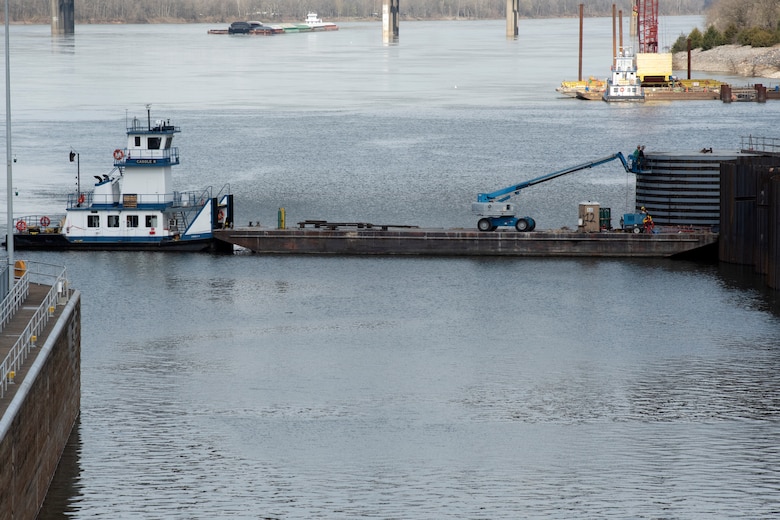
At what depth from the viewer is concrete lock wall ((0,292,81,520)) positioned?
77.3ft

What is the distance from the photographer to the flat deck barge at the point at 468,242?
204 ft

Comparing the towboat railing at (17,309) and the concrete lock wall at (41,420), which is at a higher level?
the towboat railing at (17,309)

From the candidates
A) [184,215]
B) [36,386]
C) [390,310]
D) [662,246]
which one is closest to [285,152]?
[184,215]

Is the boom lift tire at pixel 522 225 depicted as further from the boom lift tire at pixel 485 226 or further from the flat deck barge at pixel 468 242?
the boom lift tire at pixel 485 226

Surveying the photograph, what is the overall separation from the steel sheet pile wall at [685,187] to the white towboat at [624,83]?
98737 millimetres

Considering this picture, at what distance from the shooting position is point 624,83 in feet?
537

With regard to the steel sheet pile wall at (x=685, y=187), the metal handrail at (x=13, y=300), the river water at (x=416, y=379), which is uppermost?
the steel sheet pile wall at (x=685, y=187)

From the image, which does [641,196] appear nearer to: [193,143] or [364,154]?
[364,154]

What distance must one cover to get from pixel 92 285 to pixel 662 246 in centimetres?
2487

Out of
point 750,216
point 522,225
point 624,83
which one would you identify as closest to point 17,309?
point 750,216

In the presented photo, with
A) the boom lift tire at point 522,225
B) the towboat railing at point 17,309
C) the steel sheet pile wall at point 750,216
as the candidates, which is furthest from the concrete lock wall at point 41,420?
the boom lift tire at point 522,225

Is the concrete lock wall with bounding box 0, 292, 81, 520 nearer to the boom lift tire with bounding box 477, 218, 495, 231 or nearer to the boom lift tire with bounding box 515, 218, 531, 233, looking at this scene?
the boom lift tire with bounding box 477, 218, 495, 231

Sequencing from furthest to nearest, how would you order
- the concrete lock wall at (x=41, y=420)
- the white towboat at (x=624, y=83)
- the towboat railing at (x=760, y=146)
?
the white towboat at (x=624, y=83) < the towboat railing at (x=760, y=146) < the concrete lock wall at (x=41, y=420)

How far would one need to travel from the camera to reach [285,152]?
108m
